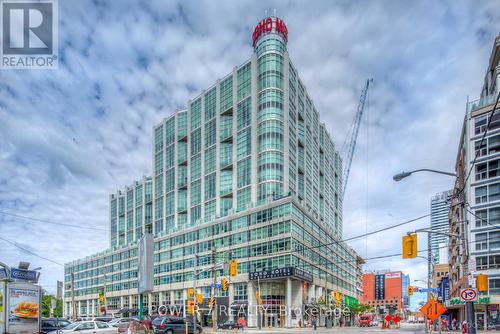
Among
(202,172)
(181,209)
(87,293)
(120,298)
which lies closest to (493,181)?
(202,172)

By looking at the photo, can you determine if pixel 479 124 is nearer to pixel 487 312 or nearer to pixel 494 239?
pixel 494 239

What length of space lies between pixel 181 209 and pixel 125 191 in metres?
41.8

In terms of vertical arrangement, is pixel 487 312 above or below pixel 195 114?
below

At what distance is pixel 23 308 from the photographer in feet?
78.1

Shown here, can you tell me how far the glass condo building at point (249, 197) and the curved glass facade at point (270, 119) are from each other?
8.2 inches

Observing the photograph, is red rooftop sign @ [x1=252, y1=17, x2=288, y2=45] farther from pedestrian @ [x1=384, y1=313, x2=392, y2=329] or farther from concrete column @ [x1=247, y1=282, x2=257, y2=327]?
pedestrian @ [x1=384, y1=313, x2=392, y2=329]

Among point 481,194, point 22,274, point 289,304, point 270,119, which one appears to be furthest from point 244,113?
point 22,274

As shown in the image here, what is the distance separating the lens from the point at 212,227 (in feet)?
283

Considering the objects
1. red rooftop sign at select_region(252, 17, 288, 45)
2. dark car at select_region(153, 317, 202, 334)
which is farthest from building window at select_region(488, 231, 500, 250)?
red rooftop sign at select_region(252, 17, 288, 45)

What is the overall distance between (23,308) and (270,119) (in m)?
63.1

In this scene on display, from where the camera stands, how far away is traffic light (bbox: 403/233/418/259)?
61.3ft

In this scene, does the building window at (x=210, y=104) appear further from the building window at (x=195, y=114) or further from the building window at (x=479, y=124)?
the building window at (x=479, y=124)

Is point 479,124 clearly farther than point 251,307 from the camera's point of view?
No

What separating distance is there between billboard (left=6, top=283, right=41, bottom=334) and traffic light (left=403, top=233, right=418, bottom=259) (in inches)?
822
